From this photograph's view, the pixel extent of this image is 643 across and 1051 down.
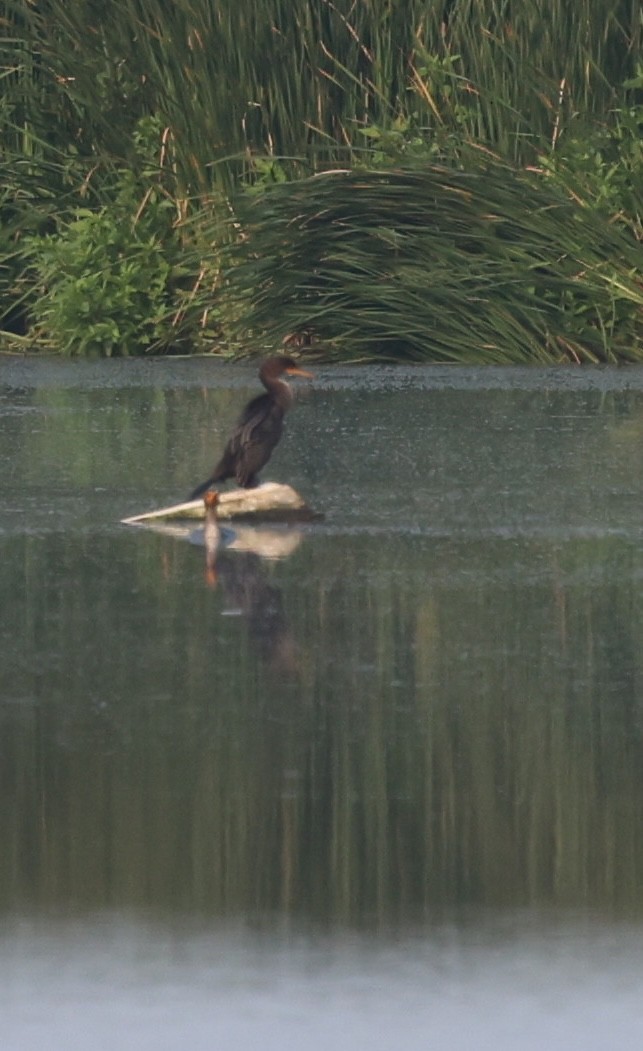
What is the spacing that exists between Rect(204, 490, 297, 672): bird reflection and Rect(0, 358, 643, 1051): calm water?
14mm

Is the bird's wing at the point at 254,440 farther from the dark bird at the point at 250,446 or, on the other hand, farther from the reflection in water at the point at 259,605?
the reflection in water at the point at 259,605

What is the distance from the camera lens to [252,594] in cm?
615

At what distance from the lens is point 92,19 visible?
13.0m

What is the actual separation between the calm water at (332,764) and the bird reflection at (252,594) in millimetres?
14

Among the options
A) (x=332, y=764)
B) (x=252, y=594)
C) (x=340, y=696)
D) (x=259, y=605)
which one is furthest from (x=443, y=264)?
(x=332, y=764)

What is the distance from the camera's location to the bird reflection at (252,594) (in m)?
5.49

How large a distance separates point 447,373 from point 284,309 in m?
0.95

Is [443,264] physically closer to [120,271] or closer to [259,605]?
[120,271]

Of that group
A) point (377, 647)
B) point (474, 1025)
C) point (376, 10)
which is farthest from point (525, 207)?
point (474, 1025)

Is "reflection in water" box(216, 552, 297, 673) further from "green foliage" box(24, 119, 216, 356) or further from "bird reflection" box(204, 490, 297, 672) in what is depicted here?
"green foliage" box(24, 119, 216, 356)

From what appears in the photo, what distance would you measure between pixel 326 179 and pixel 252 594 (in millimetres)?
6195

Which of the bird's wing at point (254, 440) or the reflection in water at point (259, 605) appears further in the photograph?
the bird's wing at point (254, 440)

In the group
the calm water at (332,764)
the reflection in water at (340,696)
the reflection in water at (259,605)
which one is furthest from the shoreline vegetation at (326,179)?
the reflection in water at (259,605)

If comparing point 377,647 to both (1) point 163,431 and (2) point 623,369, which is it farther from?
(2) point 623,369
